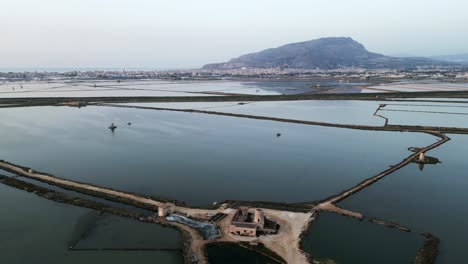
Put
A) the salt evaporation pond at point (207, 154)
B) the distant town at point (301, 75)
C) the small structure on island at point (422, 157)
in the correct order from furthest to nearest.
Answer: the distant town at point (301, 75)
the small structure on island at point (422, 157)
the salt evaporation pond at point (207, 154)

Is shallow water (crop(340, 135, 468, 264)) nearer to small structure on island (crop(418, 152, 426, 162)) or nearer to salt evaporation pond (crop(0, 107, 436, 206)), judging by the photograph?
small structure on island (crop(418, 152, 426, 162))

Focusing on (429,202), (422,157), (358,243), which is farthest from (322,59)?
(358,243)

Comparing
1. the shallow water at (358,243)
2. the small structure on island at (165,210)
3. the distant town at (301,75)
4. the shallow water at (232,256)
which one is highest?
the distant town at (301,75)

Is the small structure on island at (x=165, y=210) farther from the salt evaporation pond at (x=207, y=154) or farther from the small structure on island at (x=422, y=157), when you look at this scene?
the small structure on island at (x=422, y=157)

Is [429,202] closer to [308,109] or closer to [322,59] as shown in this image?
[308,109]

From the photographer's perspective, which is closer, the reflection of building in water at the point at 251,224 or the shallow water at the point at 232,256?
the shallow water at the point at 232,256

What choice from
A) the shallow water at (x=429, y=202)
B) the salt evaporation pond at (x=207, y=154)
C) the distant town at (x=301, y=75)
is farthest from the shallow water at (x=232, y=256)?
the distant town at (x=301, y=75)

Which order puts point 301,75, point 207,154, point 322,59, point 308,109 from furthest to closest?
point 322,59 < point 301,75 < point 308,109 < point 207,154
